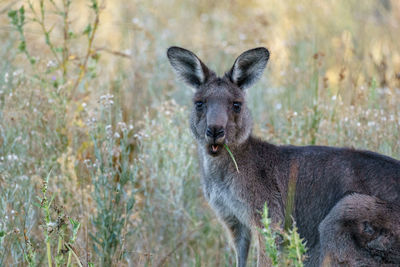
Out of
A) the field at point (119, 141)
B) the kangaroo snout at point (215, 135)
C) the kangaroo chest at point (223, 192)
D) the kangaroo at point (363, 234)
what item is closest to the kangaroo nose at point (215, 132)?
the kangaroo snout at point (215, 135)

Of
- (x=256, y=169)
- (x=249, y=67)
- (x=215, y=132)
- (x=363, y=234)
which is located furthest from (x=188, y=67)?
(x=363, y=234)

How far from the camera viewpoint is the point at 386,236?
375 cm

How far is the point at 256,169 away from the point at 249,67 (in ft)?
2.85

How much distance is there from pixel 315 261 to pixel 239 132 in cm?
117

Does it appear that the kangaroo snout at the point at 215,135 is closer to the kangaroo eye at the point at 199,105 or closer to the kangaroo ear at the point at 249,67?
the kangaroo eye at the point at 199,105

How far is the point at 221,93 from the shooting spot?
4746mm

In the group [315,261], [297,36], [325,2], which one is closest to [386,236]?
[315,261]

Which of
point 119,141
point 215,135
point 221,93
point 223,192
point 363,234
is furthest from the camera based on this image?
point 119,141

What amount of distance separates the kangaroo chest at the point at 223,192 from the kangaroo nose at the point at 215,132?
1.38 ft

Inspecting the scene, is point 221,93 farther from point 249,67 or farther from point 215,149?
point 215,149

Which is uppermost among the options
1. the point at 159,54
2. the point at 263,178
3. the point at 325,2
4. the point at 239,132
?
the point at 325,2

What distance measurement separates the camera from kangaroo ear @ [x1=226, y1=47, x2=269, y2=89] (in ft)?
15.4

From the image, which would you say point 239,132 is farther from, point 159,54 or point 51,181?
point 159,54

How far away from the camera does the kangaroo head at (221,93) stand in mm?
4535
